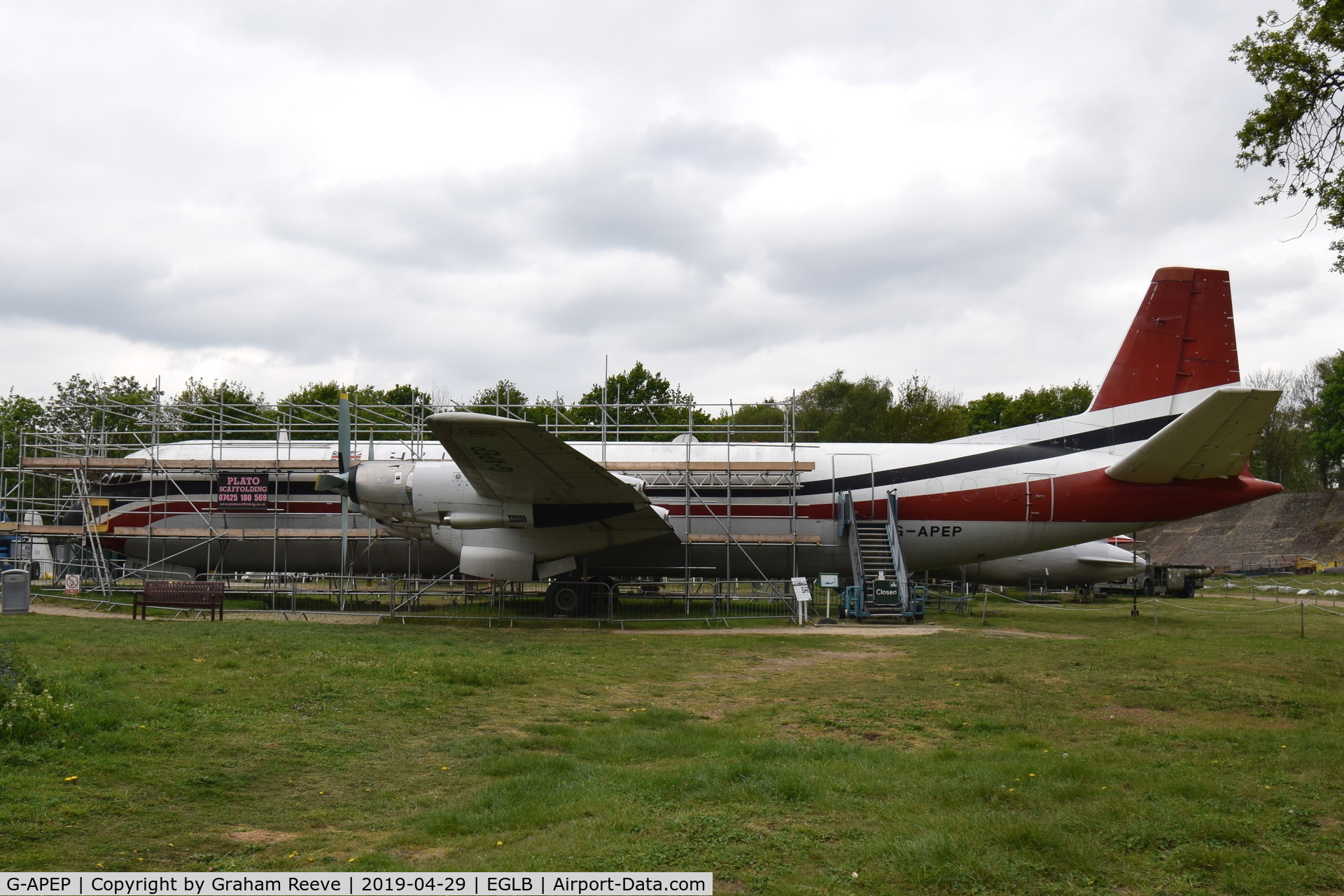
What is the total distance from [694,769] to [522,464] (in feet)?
32.0

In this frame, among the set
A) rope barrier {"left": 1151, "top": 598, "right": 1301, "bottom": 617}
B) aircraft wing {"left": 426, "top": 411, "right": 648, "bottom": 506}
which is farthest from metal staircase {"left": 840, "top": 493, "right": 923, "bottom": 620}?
rope barrier {"left": 1151, "top": 598, "right": 1301, "bottom": 617}

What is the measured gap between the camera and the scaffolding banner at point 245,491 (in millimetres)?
21016

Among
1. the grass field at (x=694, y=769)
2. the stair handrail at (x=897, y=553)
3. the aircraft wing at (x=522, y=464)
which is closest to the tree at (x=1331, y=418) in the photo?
the stair handrail at (x=897, y=553)

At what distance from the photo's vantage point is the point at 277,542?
837 inches

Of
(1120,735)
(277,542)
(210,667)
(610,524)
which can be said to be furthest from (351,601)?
(1120,735)

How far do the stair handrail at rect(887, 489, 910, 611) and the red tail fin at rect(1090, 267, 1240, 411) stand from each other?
19.8 ft

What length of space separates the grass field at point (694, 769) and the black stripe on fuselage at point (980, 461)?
7.28 metres

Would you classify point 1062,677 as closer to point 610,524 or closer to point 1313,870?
point 1313,870

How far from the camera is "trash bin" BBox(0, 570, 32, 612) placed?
1803 cm

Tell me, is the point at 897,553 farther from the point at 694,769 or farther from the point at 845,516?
the point at 694,769

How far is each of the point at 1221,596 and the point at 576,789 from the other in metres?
31.8

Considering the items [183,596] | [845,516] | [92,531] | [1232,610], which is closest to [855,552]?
[845,516]

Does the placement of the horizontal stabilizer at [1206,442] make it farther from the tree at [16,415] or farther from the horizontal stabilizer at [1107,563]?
the tree at [16,415]

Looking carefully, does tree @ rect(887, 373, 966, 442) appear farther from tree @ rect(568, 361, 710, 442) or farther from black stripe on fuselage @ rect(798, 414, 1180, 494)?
black stripe on fuselage @ rect(798, 414, 1180, 494)
